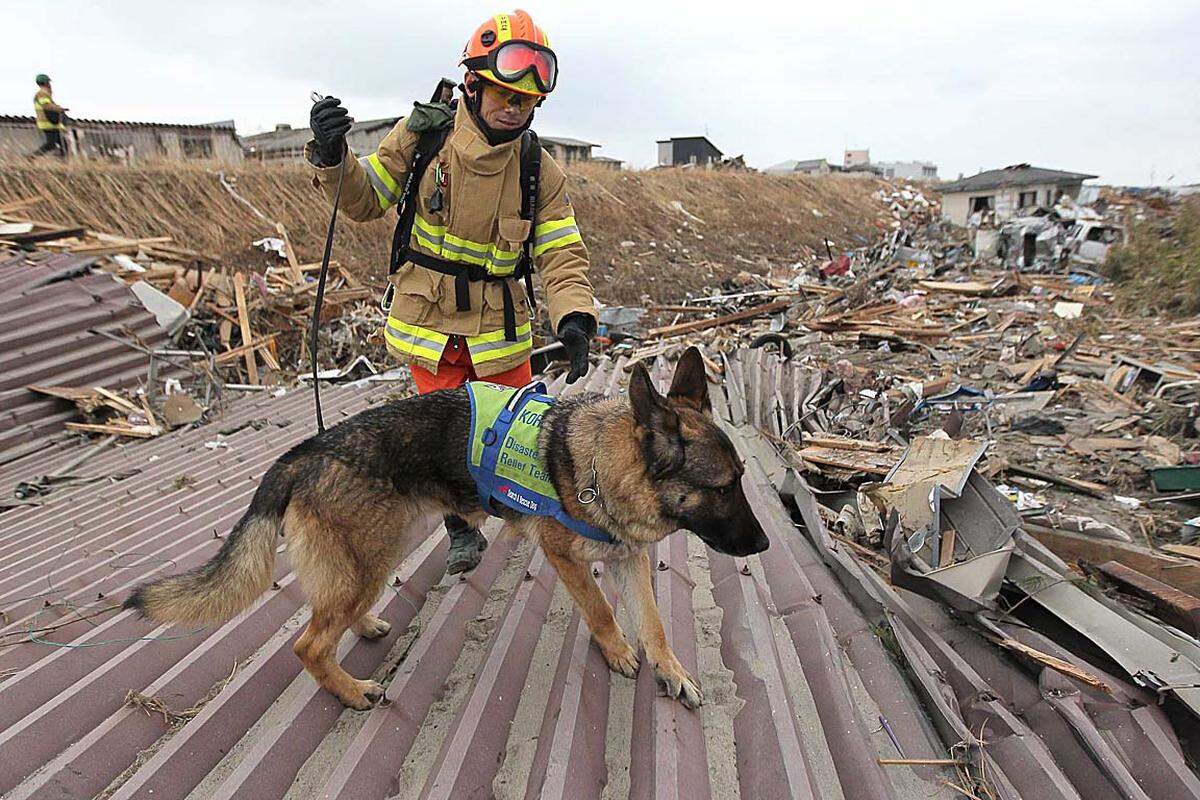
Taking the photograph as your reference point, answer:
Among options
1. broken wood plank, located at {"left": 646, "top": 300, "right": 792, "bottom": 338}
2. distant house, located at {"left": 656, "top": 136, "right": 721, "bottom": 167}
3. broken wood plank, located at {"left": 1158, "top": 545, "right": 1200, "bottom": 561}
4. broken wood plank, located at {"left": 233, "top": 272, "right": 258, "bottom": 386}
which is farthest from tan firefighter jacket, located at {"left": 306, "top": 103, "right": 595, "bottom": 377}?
distant house, located at {"left": 656, "top": 136, "right": 721, "bottom": 167}

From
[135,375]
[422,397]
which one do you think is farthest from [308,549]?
[135,375]

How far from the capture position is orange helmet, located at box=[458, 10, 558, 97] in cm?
248

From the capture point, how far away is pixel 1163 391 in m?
6.47

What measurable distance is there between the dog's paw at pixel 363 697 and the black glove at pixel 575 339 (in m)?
1.47

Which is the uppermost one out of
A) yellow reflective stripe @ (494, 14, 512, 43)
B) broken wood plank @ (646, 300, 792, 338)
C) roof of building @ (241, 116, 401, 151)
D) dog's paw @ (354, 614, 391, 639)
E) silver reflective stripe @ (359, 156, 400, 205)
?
roof of building @ (241, 116, 401, 151)

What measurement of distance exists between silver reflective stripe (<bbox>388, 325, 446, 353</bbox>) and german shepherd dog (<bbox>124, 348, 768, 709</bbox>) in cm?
51

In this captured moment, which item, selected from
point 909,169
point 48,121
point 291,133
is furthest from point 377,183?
point 909,169

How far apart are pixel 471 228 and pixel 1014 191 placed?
127 ft

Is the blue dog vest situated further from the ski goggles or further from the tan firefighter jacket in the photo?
the ski goggles

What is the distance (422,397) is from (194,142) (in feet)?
91.2

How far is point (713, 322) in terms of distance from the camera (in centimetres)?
1187

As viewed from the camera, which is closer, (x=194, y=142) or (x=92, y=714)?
(x=92, y=714)

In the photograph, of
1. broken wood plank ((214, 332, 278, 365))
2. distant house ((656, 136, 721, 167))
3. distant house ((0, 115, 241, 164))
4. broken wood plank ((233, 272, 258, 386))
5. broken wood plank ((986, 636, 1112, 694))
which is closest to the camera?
broken wood plank ((986, 636, 1112, 694))

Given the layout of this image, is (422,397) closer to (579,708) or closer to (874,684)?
(579,708)
